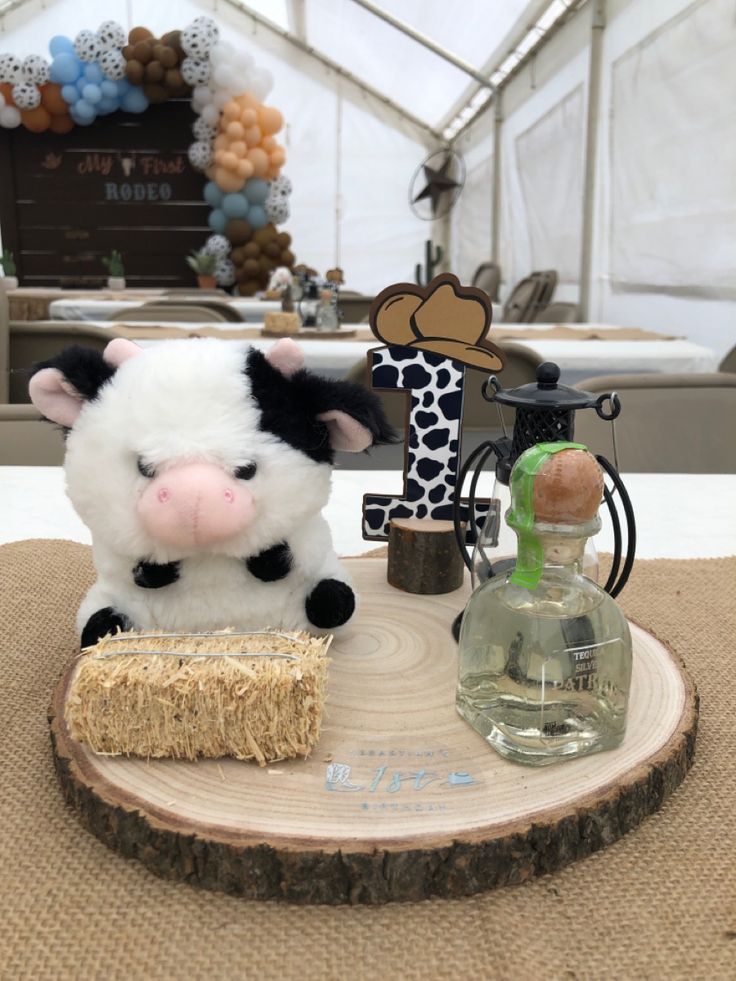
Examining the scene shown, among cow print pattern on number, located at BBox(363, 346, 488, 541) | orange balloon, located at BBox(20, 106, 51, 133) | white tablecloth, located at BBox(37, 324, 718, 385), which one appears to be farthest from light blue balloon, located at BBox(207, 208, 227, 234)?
cow print pattern on number, located at BBox(363, 346, 488, 541)

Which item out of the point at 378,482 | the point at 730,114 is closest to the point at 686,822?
the point at 378,482

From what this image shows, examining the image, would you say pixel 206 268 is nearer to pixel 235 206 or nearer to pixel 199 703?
pixel 235 206

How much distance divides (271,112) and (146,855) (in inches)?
256

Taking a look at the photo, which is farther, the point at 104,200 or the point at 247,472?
the point at 104,200

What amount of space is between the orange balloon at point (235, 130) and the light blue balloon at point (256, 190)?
327mm

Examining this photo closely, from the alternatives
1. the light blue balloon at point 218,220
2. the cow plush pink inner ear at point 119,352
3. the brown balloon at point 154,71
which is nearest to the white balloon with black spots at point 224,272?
the light blue balloon at point 218,220

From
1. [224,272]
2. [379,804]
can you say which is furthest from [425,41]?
[379,804]

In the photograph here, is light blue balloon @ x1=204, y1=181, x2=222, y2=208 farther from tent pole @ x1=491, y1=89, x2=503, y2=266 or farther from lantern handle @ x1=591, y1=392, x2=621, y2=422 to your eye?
lantern handle @ x1=591, y1=392, x2=621, y2=422

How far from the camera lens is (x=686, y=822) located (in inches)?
18.5

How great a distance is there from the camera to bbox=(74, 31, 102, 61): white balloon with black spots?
5949mm

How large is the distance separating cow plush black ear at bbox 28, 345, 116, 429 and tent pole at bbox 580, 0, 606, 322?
178 inches

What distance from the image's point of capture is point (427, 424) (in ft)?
2.40

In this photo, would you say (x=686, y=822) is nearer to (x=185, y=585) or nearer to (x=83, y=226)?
(x=185, y=585)

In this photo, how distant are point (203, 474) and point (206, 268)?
650 centimetres
